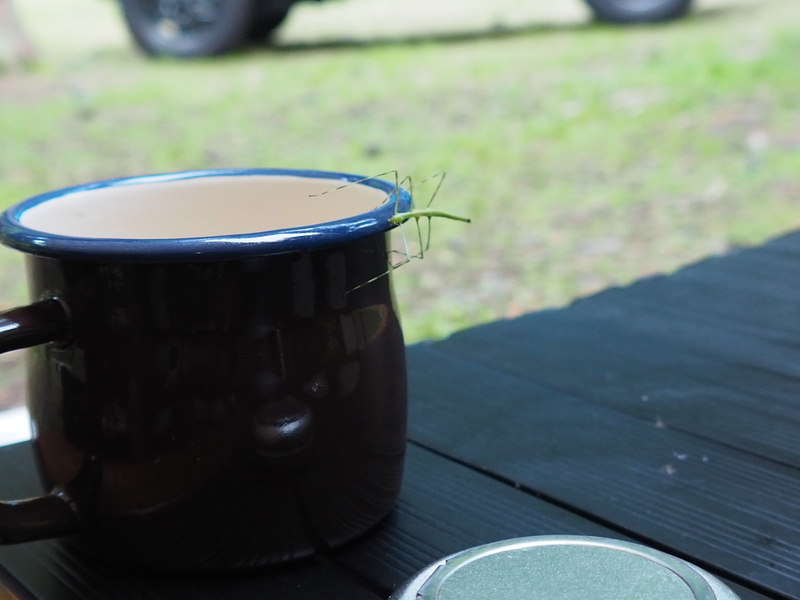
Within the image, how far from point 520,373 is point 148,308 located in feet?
1.10

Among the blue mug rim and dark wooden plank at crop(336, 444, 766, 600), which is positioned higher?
the blue mug rim

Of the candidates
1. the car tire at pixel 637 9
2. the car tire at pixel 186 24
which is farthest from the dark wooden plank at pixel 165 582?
the car tire at pixel 637 9

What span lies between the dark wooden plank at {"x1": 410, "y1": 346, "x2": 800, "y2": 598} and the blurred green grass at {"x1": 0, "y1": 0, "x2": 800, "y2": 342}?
1402 mm

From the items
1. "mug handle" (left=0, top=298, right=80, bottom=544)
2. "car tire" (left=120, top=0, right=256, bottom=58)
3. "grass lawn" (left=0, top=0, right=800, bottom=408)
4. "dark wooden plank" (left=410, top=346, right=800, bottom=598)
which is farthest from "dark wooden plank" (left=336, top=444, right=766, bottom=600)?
"car tire" (left=120, top=0, right=256, bottom=58)

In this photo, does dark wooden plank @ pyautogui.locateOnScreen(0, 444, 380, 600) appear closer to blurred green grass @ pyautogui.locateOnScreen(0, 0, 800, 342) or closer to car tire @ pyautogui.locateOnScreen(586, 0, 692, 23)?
blurred green grass @ pyautogui.locateOnScreen(0, 0, 800, 342)

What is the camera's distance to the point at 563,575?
0.36 metres

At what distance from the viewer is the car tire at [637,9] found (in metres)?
3.85

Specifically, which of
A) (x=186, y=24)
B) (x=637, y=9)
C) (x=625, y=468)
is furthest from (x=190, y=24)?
(x=625, y=468)

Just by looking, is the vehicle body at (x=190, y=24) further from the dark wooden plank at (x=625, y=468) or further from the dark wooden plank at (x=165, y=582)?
the dark wooden plank at (x=165, y=582)

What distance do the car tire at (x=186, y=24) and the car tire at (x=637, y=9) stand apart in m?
1.42

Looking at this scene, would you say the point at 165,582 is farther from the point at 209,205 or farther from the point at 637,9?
Answer: the point at 637,9

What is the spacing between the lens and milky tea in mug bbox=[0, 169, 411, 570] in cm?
40

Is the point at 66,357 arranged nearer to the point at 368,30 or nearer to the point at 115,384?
the point at 115,384

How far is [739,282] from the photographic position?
86 cm
